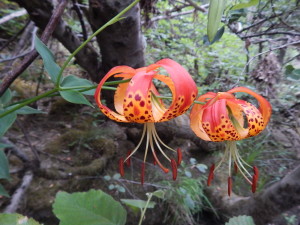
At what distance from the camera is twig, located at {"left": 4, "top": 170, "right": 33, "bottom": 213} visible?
90cm

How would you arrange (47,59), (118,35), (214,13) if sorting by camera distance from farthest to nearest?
(118,35)
(47,59)
(214,13)

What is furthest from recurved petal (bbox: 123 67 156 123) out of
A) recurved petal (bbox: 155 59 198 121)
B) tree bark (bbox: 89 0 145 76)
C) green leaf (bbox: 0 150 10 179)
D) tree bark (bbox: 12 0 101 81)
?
tree bark (bbox: 12 0 101 81)

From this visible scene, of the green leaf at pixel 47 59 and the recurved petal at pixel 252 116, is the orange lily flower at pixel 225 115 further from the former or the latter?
the green leaf at pixel 47 59

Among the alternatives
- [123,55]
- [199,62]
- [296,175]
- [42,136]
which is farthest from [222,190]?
[42,136]

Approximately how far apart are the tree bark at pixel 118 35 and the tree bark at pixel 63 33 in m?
0.07

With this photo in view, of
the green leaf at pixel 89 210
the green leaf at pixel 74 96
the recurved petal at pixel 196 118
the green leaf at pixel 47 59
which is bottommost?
the green leaf at pixel 89 210

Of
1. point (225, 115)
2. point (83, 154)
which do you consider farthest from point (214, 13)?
point (83, 154)

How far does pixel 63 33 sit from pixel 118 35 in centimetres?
25

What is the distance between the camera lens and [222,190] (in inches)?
57.6

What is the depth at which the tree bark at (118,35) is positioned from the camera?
32.1 inches

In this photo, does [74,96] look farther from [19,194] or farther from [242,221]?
[19,194]

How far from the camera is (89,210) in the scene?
53 cm

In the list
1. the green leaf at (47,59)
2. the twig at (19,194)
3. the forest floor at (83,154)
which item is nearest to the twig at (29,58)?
the green leaf at (47,59)

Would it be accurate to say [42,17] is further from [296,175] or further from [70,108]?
[296,175]
